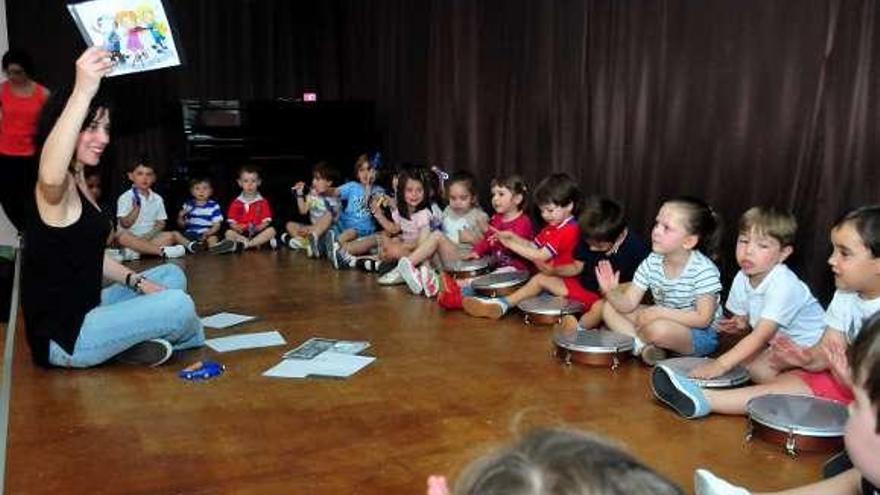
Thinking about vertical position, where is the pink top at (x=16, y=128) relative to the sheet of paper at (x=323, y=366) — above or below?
above

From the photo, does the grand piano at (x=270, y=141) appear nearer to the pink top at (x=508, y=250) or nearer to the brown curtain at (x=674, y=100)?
the brown curtain at (x=674, y=100)

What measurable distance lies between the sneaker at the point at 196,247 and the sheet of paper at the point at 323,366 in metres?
2.82

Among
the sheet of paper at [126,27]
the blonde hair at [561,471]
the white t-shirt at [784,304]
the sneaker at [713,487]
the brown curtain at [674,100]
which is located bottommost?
the sneaker at [713,487]

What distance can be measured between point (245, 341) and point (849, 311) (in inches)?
87.9

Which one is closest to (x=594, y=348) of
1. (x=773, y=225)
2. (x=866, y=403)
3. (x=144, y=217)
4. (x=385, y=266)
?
(x=773, y=225)

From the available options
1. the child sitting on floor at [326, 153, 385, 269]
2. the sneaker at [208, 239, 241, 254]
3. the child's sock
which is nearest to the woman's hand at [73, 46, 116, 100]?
the child's sock

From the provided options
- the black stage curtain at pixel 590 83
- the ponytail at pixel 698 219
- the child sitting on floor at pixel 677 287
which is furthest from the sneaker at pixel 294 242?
the ponytail at pixel 698 219

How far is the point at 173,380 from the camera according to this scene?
9.24 ft

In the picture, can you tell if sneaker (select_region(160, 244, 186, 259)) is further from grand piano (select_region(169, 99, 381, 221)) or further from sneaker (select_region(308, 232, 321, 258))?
grand piano (select_region(169, 99, 381, 221))

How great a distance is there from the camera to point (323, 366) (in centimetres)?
293

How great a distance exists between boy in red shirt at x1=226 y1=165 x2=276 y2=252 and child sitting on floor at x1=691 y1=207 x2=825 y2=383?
12.5 feet

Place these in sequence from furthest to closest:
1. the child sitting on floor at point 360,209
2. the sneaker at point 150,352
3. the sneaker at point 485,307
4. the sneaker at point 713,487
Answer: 1. the child sitting on floor at point 360,209
2. the sneaker at point 485,307
3. the sneaker at point 150,352
4. the sneaker at point 713,487

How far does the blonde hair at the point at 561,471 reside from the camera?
0.64 metres

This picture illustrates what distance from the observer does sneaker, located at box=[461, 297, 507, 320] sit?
3641mm
